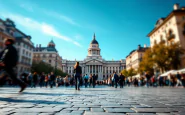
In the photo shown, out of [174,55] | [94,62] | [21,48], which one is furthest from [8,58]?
[94,62]

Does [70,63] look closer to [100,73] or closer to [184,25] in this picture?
[100,73]

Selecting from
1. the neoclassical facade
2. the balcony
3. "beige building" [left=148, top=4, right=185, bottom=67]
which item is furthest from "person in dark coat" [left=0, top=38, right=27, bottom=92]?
the neoclassical facade

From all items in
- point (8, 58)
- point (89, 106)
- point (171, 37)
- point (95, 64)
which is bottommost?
point (89, 106)

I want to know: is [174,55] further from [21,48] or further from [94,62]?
[94,62]

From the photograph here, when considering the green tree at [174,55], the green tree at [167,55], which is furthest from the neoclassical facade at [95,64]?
the green tree at [174,55]

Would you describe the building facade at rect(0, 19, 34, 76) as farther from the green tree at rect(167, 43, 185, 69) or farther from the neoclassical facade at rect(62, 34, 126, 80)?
the neoclassical facade at rect(62, 34, 126, 80)

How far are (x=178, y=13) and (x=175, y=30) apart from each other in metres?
3.85

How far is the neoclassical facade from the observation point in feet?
346

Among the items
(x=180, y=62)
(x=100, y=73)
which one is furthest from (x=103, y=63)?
(x=180, y=62)

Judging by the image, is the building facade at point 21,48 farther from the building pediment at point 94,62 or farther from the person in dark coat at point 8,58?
the building pediment at point 94,62

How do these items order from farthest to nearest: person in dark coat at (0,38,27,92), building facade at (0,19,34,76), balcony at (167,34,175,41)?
building facade at (0,19,34,76)
balcony at (167,34,175,41)
person in dark coat at (0,38,27,92)

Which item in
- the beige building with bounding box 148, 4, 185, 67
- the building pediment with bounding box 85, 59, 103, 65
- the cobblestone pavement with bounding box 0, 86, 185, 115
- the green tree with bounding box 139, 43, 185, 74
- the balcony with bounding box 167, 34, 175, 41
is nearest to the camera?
the cobblestone pavement with bounding box 0, 86, 185, 115

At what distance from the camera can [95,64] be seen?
343ft

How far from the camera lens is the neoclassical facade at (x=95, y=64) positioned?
106 meters
